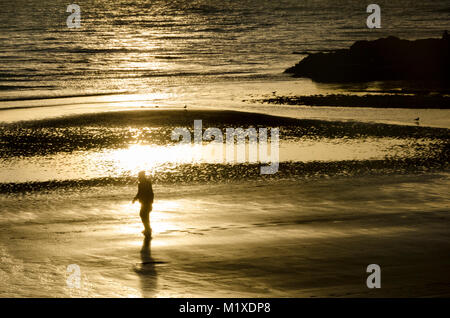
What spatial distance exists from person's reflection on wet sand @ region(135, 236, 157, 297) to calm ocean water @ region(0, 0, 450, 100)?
3232 cm

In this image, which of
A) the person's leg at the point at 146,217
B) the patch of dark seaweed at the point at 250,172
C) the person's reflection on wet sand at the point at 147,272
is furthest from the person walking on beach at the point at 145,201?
the patch of dark seaweed at the point at 250,172

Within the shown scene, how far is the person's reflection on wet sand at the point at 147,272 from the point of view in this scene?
432 inches

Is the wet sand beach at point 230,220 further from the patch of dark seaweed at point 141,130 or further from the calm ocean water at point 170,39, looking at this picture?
the calm ocean water at point 170,39

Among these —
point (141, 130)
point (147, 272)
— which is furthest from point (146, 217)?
point (141, 130)

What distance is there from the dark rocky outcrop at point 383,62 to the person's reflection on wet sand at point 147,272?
122 feet

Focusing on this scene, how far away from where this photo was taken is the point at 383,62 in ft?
170

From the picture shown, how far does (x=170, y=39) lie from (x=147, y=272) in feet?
265

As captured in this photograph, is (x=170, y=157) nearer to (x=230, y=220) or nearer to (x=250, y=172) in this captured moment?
(x=250, y=172)

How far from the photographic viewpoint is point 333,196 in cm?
1803

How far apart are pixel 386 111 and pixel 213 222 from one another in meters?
20.8

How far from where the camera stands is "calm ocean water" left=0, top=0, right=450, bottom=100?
172 ft

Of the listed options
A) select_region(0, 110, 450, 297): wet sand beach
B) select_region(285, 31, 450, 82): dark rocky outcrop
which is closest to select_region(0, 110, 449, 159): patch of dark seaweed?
select_region(0, 110, 450, 297): wet sand beach

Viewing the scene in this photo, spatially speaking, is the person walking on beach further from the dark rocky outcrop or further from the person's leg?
the dark rocky outcrop

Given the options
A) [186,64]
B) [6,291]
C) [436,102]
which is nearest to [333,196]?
[6,291]
